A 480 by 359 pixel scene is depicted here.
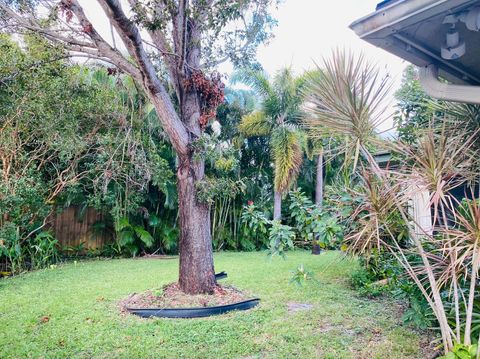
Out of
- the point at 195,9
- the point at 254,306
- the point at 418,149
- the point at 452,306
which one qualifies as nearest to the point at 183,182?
the point at 254,306

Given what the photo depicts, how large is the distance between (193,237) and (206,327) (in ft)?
4.67

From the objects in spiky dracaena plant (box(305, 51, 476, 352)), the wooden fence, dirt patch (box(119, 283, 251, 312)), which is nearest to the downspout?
spiky dracaena plant (box(305, 51, 476, 352))

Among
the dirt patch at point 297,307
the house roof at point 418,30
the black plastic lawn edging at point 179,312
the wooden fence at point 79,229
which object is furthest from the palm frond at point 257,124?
the house roof at point 418,30

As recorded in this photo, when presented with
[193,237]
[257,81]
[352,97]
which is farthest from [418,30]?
[257,81]

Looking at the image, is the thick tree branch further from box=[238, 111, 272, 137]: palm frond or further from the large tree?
box=[238, 111, 272, 137]: palm frond

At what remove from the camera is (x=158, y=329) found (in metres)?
4.02

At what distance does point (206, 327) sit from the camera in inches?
161

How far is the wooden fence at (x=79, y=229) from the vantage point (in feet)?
31.6

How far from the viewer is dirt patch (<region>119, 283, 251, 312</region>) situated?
4.84 m

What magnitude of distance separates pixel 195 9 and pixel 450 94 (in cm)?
330

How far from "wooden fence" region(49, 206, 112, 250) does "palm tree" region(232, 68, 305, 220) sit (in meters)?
4.82

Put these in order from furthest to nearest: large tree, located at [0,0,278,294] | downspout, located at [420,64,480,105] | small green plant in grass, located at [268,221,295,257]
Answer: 1. large tree, located at [0,0,278,294]
2. small green plant in grass, located at [268,221,295,257]
3. downspout, located at [420,64,480,105]

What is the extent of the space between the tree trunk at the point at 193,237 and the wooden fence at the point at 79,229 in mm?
5606

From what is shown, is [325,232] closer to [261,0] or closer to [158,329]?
[158,329]
